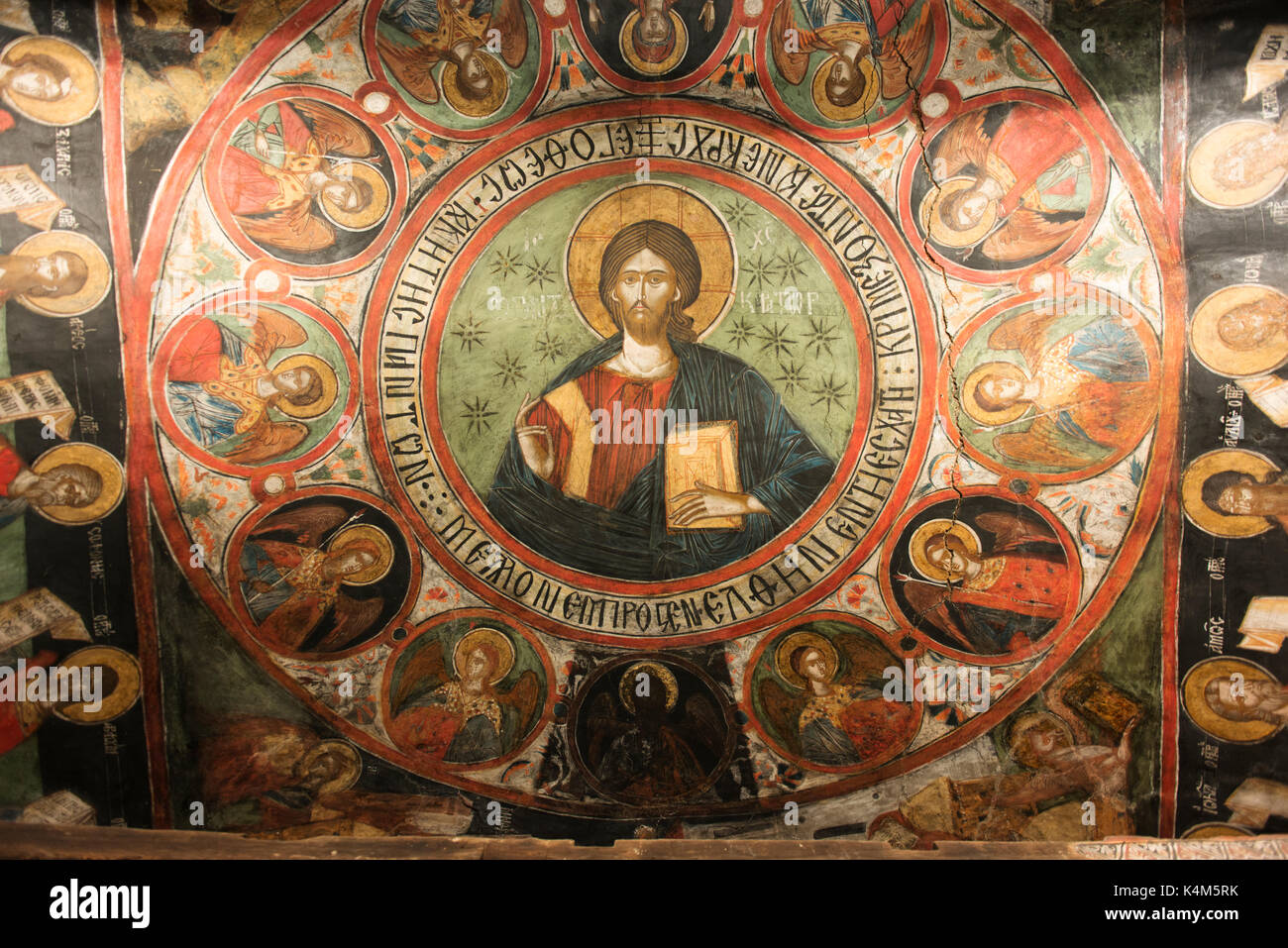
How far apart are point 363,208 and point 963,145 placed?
4.04m

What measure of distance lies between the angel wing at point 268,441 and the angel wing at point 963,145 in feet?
15.3

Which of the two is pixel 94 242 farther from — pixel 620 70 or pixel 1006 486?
pixel 1006 486

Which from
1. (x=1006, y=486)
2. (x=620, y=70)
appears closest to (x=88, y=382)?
(x=620, y=70)

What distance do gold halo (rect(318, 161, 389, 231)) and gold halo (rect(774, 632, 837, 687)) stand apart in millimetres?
4026

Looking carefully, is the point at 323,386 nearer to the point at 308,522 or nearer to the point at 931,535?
the point at 308,522

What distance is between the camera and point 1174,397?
6.50 meters

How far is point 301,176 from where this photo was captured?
6.50 metres

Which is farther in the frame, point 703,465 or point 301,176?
point 703,465

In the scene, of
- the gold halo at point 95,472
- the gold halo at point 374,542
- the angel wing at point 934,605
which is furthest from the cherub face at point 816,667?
the gold halo at point 95,472

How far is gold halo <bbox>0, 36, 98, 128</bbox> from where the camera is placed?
20.5ft

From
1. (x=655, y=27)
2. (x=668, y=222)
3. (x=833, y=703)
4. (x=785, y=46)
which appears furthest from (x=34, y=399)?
(x=833, y=703)

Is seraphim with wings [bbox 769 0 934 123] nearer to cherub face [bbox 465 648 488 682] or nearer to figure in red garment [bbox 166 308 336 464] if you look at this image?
figure in red garment [bbox 166 308 336 464]

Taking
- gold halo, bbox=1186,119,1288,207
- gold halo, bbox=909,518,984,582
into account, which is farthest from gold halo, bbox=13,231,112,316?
gold halo, bbox=1186,119,1288,207

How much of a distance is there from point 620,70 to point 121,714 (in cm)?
553
